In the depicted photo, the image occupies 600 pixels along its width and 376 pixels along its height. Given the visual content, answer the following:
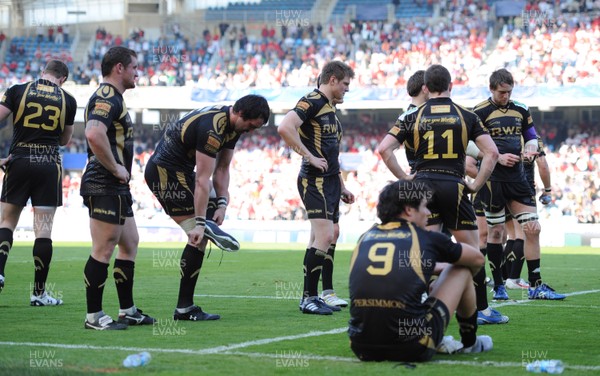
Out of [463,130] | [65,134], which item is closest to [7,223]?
[65,134]

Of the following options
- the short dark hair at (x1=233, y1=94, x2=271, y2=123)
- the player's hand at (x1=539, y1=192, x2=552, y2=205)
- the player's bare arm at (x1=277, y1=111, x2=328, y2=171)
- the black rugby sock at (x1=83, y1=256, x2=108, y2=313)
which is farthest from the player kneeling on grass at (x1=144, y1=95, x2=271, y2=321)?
the player's hand at (x1=539, y1=192, x2=552, y2=205)

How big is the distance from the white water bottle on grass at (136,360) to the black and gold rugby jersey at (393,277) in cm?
140

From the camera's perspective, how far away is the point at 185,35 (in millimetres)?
46281

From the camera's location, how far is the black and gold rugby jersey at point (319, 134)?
9.65m

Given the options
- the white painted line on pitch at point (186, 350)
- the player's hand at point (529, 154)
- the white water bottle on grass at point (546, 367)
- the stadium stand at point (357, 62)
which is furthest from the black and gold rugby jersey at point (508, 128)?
the stadium stand at point (357, 62)

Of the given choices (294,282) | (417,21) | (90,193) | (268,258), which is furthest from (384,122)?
(90,193)

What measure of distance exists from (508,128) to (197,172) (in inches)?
172

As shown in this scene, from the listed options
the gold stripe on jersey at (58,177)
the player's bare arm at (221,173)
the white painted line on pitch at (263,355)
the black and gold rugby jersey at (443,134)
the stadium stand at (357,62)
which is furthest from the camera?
the stadium stand at (357,62)

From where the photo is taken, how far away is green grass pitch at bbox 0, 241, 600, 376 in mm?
5926

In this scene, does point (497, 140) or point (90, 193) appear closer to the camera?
point (90, 193)

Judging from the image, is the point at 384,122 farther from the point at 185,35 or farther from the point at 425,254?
the point at 425,254

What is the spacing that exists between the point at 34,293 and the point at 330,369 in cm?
527

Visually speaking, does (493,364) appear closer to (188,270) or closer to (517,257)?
(188,270)

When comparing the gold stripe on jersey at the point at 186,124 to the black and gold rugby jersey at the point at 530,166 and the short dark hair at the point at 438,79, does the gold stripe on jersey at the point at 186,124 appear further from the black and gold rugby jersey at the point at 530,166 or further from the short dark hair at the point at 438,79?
the black and gold rugby jersey at the point at 530,166
